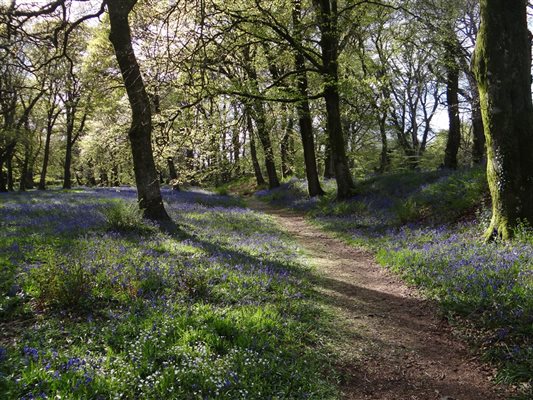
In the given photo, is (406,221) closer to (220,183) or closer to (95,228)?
(95,228)

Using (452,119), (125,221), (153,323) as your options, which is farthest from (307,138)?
(153,323)

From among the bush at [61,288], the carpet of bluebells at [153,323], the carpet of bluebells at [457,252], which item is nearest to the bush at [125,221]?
the carpet of bluebells at [153,323]

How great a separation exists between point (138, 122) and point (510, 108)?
33.8 ft

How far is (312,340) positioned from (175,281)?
8.70 ft

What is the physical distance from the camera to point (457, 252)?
7996 mm

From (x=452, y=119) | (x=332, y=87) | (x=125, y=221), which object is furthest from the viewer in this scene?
(x=452, y=119)

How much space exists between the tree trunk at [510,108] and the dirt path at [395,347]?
290 cm

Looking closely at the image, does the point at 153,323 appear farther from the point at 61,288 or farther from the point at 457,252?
the point at 457,252

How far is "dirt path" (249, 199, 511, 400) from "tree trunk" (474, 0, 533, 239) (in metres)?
2.90

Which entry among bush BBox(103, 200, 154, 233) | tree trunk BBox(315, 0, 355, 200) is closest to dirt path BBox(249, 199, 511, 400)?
bush BBox(103, 200, 154, 233)

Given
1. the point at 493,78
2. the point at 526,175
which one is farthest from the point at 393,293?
the point at 493,78

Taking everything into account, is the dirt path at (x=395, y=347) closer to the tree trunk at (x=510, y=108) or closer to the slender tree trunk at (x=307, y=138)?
the tree trunk at (x=510, y=108)

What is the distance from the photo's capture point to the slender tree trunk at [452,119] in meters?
18.3

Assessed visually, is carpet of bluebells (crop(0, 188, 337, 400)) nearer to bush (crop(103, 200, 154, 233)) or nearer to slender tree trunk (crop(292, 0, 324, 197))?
bush (crop(103, 200, 154, 233))
